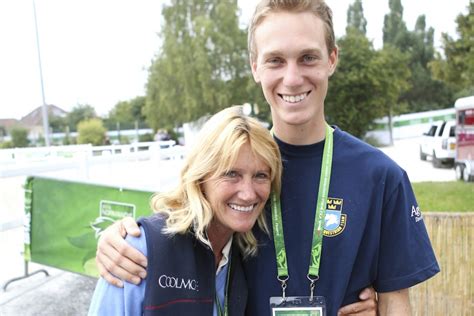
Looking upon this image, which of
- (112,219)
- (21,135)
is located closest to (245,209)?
(112,219)

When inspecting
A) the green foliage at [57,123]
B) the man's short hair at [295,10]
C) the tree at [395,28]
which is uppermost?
the tree at [395,28]

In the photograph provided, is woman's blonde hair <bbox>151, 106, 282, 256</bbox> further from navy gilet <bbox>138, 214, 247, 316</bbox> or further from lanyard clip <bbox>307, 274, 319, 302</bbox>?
lanyard clip <bbox>307, 274, 319, 302</bbox>

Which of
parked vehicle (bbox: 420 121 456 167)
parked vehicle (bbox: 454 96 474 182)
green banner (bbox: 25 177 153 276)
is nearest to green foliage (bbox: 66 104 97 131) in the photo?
parked vehicle (bbox: 420 121 456 167)

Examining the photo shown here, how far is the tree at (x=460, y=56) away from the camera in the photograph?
35.6 feet

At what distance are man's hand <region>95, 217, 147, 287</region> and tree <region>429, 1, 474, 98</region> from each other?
34.2 feet

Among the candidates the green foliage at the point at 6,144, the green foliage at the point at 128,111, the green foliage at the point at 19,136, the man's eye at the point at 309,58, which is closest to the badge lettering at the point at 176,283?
the man's eye at the point at 309,58

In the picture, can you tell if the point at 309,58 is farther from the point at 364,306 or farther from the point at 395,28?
the point at 395,28

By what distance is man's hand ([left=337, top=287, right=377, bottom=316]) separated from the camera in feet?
5.54

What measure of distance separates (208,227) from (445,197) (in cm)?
819

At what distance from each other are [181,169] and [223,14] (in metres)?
33.9

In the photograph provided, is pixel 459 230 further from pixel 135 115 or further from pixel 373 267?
pixel 135 115

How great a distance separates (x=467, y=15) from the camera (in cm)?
1067

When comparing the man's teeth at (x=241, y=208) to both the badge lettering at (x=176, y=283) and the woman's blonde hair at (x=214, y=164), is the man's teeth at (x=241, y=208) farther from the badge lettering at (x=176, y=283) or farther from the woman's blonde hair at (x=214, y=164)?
the badge lettering at (x=176, y=283)

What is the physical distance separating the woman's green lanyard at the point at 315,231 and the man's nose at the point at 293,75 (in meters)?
0.27
